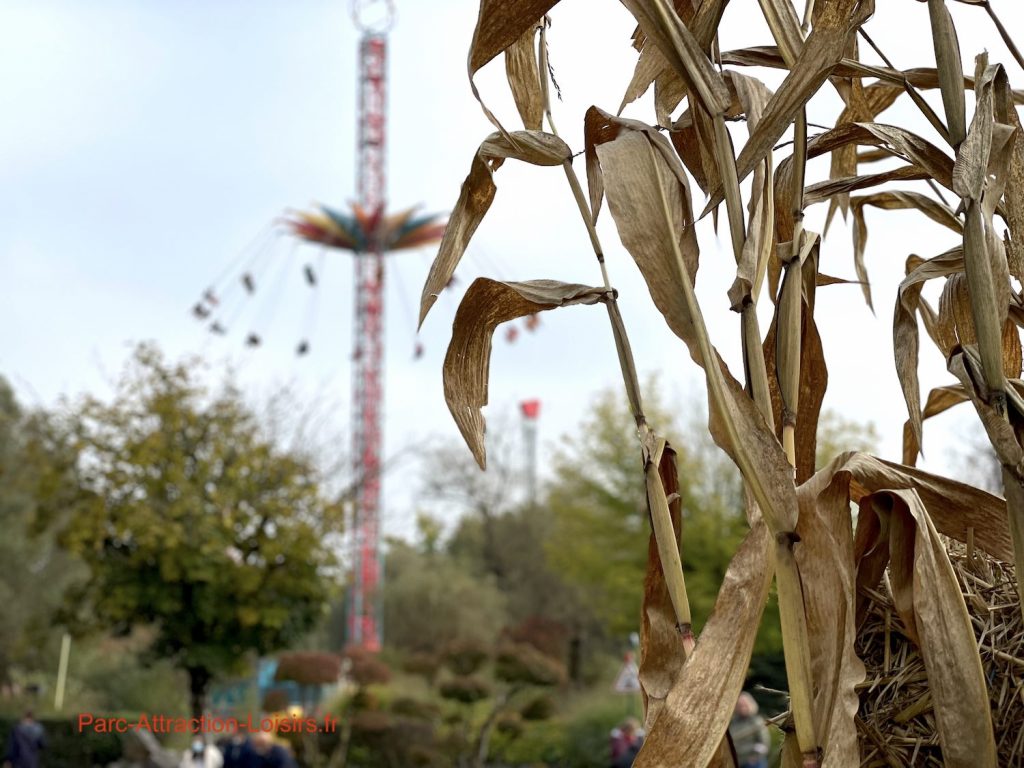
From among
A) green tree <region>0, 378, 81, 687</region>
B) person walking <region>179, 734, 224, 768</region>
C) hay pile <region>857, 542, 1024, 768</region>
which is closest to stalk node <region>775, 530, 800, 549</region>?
hay pile <region>857, 542, 1024, 768</region>

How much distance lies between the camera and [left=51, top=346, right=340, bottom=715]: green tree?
40.9ft

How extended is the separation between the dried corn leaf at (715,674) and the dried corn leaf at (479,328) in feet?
Answer: 0.98

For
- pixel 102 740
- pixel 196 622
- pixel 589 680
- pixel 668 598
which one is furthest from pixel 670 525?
pixel 589 680

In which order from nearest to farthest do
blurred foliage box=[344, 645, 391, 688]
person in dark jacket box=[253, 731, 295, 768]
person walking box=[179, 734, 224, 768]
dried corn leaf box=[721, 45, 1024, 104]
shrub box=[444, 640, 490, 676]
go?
dried corn leaf box=[721, 45, 1024, 104] → person in dark jacket box=[253, 731, 295, 768] → person walking box=[179, 734, 224, 768] → shrub box=[444, 640, 490, 676] → blurred foliage box=[344, 645, 391, 688]

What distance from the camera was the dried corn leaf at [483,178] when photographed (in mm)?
1225

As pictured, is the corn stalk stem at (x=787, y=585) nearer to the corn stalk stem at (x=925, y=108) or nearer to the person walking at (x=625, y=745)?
the corn stalk stem at (x=925, y=108)

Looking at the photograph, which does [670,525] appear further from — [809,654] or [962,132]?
[962,132]

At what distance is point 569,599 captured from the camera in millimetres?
28938

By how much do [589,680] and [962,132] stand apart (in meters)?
26.2

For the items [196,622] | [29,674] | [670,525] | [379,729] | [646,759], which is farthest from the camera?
[29,674]

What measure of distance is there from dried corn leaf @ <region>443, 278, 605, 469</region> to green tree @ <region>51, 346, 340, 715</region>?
1153cm

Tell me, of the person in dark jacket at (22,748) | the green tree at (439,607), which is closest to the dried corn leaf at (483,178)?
the person in dark jacket at (22,748)

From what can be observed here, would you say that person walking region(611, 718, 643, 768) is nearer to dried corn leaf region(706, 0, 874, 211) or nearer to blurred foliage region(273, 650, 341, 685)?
blurred foliage region(273, 650, 341, 685)

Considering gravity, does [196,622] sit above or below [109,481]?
below
